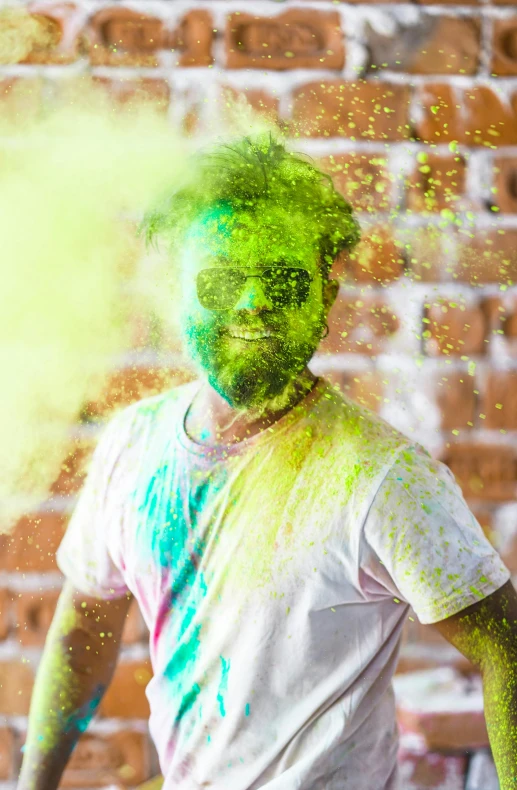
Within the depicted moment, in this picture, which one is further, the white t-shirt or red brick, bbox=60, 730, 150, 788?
red brick, bbox=60, 730, 150, 788

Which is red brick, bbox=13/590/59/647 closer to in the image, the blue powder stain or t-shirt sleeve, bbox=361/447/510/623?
the blue powder stain

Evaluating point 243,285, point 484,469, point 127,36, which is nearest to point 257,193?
point 243,285

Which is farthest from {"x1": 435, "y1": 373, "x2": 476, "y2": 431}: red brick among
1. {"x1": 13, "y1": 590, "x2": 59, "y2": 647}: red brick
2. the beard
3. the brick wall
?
{"x1": 13, "y1": 590, "x2": 59, "y2": 647}: red brick

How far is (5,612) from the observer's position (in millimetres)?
500

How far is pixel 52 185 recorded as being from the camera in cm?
46

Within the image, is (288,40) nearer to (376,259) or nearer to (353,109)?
(353,109)

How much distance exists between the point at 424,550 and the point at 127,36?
0.41 meters

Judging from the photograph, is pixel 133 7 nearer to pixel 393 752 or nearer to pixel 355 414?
pixel 355 414

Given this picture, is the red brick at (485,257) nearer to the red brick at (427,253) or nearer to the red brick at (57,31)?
the red brick at (427,253)

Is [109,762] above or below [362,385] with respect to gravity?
below

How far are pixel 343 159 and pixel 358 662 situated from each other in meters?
0.35

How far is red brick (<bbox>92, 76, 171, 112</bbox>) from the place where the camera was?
458 mm

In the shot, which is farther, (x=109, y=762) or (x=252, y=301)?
(x=109, y=762)

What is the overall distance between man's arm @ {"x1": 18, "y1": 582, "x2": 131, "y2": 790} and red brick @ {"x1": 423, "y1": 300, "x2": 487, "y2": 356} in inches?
12.4
